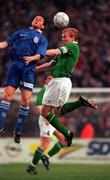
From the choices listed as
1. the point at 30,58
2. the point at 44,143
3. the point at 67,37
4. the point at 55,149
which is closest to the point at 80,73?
the point at 55,149

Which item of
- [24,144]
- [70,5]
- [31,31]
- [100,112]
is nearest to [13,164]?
[24,144]

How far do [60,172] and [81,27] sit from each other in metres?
8.05

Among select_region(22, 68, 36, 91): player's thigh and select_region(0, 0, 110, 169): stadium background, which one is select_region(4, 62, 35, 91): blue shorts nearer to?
select_region(22, 68, 36, 91): player's thigh

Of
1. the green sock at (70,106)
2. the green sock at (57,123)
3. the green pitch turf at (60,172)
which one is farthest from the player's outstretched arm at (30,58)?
the green pitch turf at (60,172)

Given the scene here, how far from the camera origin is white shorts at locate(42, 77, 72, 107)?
14883 millimetres

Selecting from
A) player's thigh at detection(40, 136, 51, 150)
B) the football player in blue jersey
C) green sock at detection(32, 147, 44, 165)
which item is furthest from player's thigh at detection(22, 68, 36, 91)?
player's thigh at detection(40, 136, 51, 150)

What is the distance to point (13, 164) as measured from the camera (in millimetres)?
18891

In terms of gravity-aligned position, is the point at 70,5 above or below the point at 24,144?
above

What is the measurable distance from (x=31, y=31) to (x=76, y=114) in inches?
225

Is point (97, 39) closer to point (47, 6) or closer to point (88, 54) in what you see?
point (88, 54)

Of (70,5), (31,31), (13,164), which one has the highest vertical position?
(31,31)

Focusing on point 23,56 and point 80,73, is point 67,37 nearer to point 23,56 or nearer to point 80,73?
point 23,56

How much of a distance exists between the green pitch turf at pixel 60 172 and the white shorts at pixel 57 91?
132 centimetres

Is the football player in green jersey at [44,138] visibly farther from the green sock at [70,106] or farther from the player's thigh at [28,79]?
the player's thigh at [28,79]
